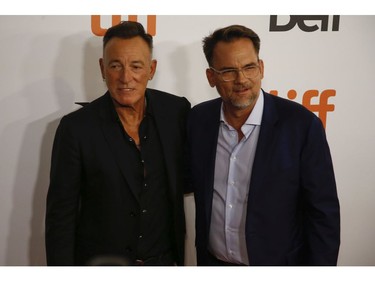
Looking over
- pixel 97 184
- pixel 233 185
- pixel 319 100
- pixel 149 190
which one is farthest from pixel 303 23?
pixel 97 184

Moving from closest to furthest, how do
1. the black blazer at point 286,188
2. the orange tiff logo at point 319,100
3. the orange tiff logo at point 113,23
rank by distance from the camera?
1. the black blazer at point 286,188
2. the orange tiff logo at point 113,23
3. the orange tiff logo at point 319,100

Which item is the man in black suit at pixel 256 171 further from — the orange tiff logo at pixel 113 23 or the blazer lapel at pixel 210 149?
the orange tiff logo at pixel 113 23

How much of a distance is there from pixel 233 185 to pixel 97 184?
0.54 m

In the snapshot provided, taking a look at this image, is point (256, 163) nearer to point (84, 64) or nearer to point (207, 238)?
point (207, 238)

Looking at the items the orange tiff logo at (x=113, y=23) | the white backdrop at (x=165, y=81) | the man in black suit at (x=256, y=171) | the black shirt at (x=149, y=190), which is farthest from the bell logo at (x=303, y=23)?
the black shirt at (x=149, y=190)

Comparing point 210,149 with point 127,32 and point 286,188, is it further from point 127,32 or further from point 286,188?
point 127,32

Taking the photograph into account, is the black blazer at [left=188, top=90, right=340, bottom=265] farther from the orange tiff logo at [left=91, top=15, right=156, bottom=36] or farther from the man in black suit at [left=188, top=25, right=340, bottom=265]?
the orange tiff logo at [left=91, top=15, right=156, bottom=36]

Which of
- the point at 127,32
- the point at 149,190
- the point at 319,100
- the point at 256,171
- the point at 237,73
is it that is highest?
the point at 127,32

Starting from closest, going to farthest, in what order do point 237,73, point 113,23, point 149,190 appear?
point 237,73 < point 149,190 < point 113,23

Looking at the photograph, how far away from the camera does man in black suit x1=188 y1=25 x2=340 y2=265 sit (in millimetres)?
1570

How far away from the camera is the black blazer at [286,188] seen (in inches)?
61.4

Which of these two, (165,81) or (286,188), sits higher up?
(165,81)

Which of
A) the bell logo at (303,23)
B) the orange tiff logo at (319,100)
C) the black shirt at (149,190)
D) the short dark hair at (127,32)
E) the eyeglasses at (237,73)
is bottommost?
the black shirt at (149,190)

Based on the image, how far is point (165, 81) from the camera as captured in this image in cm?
209
